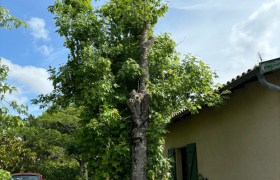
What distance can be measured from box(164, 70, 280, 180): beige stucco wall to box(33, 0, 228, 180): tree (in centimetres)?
73

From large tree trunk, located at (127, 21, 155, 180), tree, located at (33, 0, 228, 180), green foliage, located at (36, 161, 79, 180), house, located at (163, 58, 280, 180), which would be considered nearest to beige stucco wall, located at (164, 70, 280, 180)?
house, located at (163, 58, 280, 180)

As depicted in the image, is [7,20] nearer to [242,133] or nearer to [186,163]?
[242,133]

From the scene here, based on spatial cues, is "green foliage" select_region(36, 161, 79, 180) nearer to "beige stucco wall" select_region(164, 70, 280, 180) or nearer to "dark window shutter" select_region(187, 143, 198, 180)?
"dark window shutter" select_region(187, 143, 198, 180)

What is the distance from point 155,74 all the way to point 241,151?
3517mm

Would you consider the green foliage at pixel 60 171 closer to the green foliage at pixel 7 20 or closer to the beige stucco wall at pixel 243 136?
the beige stucco wall at pixel 243 136

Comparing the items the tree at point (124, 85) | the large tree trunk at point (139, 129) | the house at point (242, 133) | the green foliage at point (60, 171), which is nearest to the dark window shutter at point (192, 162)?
the house at point (242, 133)

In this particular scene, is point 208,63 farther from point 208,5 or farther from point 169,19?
point 169,19

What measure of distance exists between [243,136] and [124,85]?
3839 mm

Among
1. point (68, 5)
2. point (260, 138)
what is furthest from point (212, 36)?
point (68, 5)

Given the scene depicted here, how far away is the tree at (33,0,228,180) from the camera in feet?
20.1

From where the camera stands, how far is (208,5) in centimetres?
743

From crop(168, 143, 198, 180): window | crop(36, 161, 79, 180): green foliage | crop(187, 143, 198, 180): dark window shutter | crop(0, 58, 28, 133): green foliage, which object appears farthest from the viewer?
crop(36, 161, 79, 180): green foliage

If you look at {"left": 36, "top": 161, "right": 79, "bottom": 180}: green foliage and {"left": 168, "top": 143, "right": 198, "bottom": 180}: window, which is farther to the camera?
{"left": 36, "top": 161, "right": 79, "bottom": 180}: green foliage

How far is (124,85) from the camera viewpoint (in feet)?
24.6
